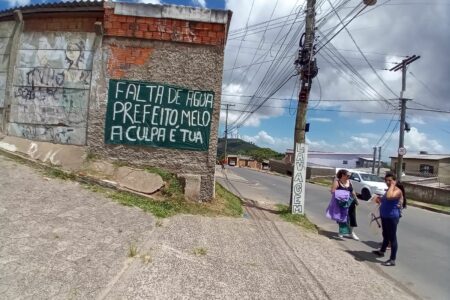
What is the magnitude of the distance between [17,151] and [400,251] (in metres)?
8.65

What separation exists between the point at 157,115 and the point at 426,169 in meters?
48.1

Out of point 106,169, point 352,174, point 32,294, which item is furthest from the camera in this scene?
point 352,174

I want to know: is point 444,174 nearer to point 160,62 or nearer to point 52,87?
point 160,62

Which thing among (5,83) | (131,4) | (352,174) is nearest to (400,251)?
(131,4)

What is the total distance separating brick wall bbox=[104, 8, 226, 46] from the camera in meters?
9.02

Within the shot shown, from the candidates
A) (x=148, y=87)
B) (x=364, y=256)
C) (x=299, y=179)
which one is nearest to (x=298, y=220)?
(x=299, y=179)

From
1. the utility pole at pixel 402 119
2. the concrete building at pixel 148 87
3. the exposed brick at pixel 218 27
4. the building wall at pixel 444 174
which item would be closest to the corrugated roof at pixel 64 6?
the concrete building at pixel 148 87

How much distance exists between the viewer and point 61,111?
30.5 feet

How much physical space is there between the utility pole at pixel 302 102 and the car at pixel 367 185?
1096 centimetres

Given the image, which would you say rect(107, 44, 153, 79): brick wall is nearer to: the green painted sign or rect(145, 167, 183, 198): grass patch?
the green painted sign

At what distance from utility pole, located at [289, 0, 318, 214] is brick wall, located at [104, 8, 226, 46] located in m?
3.35

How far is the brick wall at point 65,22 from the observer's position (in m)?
9.26

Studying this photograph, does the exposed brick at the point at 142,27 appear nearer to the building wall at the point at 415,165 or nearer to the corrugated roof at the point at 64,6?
the corrugated roof at the point at 64,6

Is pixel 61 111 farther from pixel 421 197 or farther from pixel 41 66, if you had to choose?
pixel 421 197
